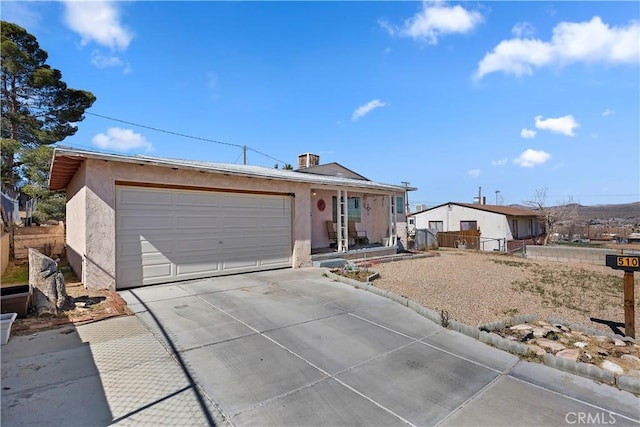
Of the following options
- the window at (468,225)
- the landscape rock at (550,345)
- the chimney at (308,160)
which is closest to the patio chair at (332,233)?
the chimney at (308,160)

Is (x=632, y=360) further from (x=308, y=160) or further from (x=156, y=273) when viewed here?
(x=308, y=160)

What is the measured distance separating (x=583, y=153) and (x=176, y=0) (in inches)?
714

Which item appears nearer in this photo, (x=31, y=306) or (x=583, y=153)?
(x=31, y=306)

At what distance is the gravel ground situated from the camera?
5801 mm

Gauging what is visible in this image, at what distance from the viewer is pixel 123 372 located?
336cm

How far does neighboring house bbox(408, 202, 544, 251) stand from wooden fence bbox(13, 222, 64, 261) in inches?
869

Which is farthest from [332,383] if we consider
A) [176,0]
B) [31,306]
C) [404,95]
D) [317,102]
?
[317,102]

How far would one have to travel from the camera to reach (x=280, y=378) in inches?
133

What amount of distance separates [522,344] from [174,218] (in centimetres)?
757

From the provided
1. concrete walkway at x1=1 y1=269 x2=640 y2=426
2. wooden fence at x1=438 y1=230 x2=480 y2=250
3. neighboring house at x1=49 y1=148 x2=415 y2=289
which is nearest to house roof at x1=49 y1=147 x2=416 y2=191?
neighboring house at x1=49 y1=148 x2=415 y2=289

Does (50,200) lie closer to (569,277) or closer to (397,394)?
(397,394)

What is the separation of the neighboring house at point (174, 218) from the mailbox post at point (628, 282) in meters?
7.53

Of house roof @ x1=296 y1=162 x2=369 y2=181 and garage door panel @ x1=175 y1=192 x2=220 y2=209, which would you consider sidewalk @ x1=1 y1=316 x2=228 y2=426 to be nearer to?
garage door panel @ x1=175 y1=192 x2=220 y2=209

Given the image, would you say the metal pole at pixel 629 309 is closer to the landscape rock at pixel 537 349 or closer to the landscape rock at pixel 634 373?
the landscape rock at pixel 634 373
